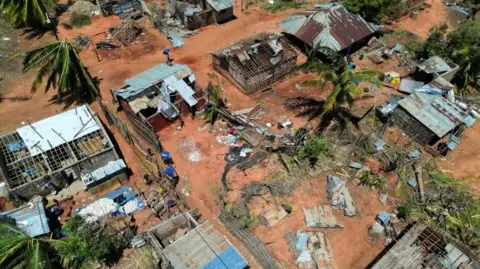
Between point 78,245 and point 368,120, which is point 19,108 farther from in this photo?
point 368,120

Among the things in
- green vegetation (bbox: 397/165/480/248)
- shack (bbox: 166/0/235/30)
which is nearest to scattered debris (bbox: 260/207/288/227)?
green vegetation (bbox: 397/165/480/248)

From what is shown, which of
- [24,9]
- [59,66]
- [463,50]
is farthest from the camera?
[24,9]

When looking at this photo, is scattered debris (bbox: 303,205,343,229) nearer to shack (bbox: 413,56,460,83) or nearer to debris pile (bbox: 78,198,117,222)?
debris pile (bbox: 78,198,117,222)

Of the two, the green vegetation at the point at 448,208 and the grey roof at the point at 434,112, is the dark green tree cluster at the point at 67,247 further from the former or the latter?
the grey roof at the point at 434,112

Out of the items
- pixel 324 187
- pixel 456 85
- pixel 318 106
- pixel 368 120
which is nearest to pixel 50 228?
pixel 324 187

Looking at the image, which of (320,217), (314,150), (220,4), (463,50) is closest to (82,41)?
(220,4)

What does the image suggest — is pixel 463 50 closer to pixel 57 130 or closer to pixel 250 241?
pixel 250 241
